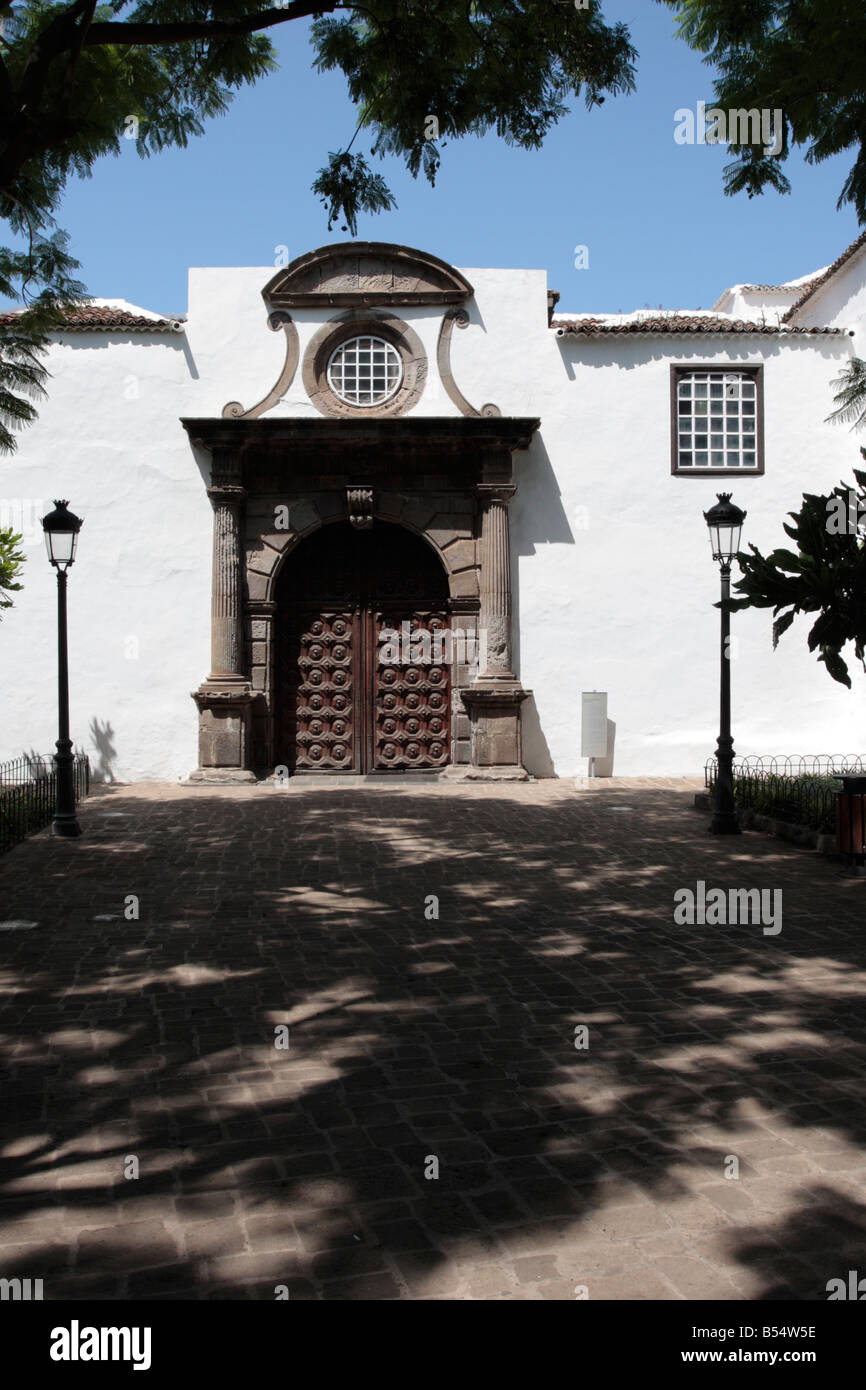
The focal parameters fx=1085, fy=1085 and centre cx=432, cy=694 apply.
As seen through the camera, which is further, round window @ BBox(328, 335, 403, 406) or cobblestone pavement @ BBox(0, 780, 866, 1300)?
round window @ BBox(328, 335, 403, 406)

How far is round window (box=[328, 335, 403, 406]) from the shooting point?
586 inches

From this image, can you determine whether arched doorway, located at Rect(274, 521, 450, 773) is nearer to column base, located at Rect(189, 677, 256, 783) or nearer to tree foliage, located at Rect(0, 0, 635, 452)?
column base, located at Rect(189, 677, 256, 783)

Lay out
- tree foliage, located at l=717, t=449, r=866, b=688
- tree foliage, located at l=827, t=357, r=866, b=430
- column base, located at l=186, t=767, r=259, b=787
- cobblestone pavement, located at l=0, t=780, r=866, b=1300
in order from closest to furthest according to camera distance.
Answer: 1. cobblestone pavement, located at l=0, t=780, r=866, b=1300
2. tree foliage, located at l=717, t=449, r=866, b=688
3. column base, located at l=186, t=767, r=259, b=787
4. tree foliage, located at l=827, t=357, r=866, b=430

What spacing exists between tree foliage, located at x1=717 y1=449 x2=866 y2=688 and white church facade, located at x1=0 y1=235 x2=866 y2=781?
7872 millimetres

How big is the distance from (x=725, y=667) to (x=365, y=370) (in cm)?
725

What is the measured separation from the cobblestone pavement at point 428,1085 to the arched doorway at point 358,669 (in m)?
6.67

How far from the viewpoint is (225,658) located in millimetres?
14344

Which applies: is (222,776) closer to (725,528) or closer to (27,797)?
(27,797)

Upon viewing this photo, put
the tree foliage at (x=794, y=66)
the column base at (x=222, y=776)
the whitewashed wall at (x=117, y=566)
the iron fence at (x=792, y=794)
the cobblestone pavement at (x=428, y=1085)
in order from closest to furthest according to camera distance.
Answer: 1. the cobblestone pavement at (x=428, y=1085)
2. the tree foliage at (x=794, y=66)
3. the iron fence at (x=792, y=794)
4. the column base at (x=222, y=776)
5. the whitewashed wall at (x=117, y=566)

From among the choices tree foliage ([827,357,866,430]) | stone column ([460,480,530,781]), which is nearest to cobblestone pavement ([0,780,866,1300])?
stone column ([460,480,530,781])

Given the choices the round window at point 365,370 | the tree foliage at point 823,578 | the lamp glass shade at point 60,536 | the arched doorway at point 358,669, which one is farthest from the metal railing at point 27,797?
the tree foliage at point 823,578

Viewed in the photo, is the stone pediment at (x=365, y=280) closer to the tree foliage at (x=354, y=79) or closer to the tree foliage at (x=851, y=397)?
the tree foliage at (x=851, y=397)

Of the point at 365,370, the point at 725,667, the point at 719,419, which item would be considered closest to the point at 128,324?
the point at 365,370

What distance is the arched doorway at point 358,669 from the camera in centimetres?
1504
